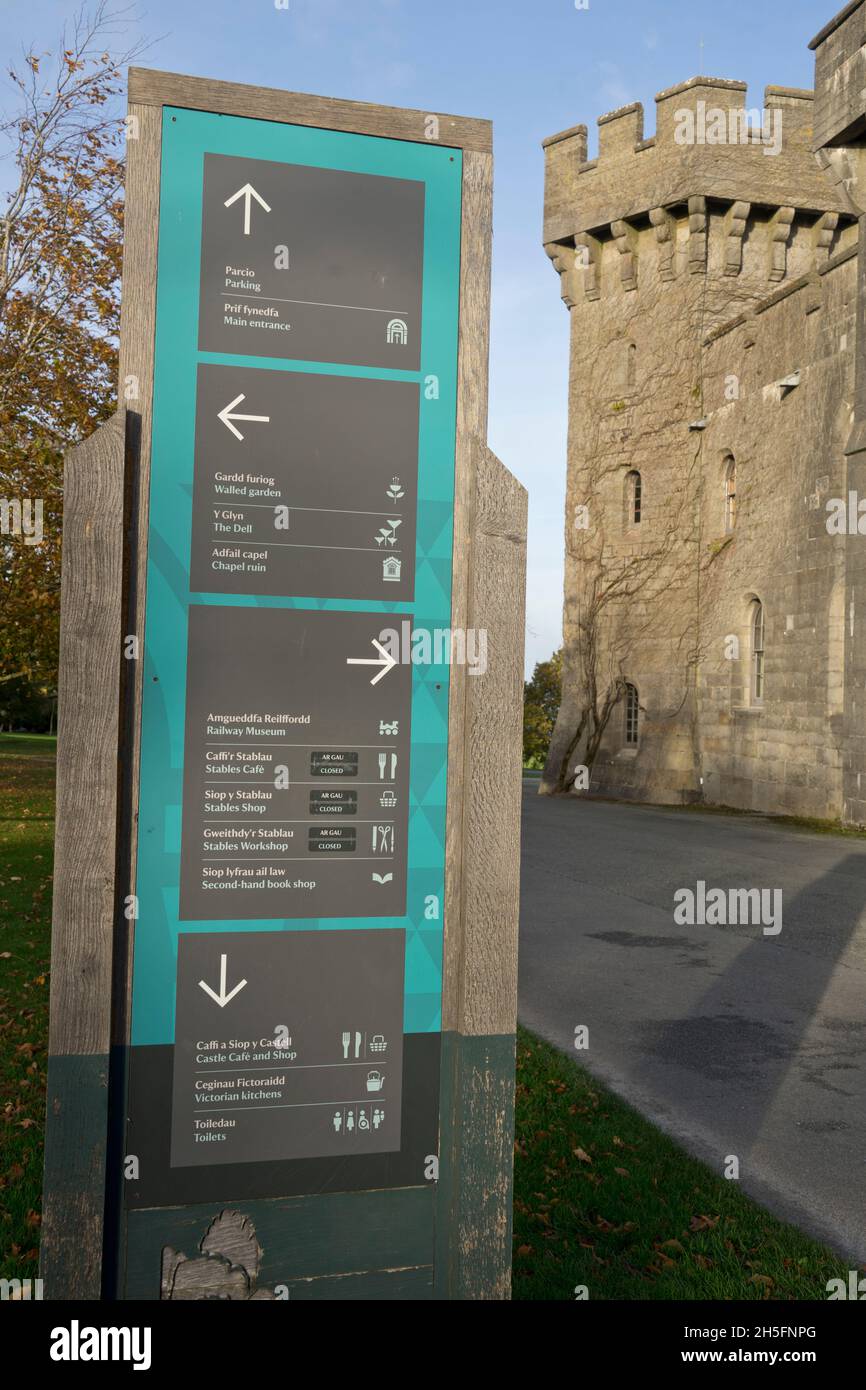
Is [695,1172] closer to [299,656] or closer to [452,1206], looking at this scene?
[452,1206]

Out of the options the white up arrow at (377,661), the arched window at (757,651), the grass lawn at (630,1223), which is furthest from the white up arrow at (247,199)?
the arched window at (757,651)

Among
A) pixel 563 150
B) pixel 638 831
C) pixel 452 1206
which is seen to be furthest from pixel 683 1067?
pixel 563 150

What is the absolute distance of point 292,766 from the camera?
2.69 meters

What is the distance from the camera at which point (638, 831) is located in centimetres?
1814

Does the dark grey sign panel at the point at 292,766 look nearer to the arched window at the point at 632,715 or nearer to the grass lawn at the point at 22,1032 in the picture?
the grass lawn at the point at 22,1032

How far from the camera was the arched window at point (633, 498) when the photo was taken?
90.5 feet

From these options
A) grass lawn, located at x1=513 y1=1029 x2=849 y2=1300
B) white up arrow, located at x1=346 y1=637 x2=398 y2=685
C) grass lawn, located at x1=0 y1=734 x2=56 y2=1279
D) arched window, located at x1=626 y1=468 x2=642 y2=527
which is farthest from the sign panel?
arched window, located at x1=626 y1=468 x2=642 y2=527

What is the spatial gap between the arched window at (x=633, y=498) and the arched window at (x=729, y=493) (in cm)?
293

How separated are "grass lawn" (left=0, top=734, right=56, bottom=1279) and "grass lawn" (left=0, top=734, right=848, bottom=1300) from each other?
0.04 feet

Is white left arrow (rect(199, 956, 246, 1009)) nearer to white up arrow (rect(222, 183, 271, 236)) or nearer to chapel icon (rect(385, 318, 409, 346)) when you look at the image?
chapel icon (rect(385, 318, 409, 346))

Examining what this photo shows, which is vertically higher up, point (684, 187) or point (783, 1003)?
point (684, 187)

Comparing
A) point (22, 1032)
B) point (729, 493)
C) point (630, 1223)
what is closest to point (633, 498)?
point (729, 493)

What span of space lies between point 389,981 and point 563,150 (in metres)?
29.9

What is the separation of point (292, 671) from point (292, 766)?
0.23 metres
